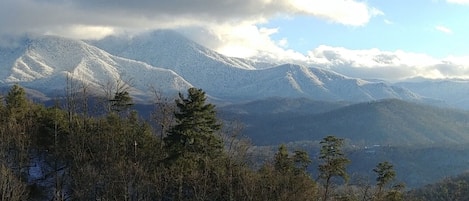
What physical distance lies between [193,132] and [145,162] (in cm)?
730

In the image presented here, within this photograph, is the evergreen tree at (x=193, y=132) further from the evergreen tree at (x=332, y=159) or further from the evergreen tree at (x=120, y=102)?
the evergreen tree at (x=120, y=102)

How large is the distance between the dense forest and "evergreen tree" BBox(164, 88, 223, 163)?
0.37 feet

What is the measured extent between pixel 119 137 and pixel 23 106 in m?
17.0

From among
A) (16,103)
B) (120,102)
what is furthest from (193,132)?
(120,102)

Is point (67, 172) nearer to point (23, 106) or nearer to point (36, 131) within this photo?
point (36, 131)

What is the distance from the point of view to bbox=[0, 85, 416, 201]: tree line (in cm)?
5616

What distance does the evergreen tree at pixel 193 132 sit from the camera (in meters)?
57.7

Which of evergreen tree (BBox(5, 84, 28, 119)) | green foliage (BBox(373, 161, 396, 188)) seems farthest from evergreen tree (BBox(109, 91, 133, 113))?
green foliage (BBox(373, 161, 396, 188))

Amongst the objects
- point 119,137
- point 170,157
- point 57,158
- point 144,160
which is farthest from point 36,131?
point 170,157

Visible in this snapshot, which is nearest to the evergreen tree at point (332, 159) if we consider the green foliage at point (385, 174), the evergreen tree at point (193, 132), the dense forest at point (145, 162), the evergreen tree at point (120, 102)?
the dense forest at point (145, 162)

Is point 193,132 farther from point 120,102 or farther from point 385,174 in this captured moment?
point 120,102

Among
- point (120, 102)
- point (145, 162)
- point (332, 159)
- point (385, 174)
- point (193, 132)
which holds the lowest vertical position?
point (385, 174)

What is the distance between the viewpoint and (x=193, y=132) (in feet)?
191

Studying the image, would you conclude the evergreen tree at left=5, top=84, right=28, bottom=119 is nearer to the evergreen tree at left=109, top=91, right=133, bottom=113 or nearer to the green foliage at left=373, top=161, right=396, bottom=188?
the evergreen tree at left=109, top=91, right=133, bottom=113
